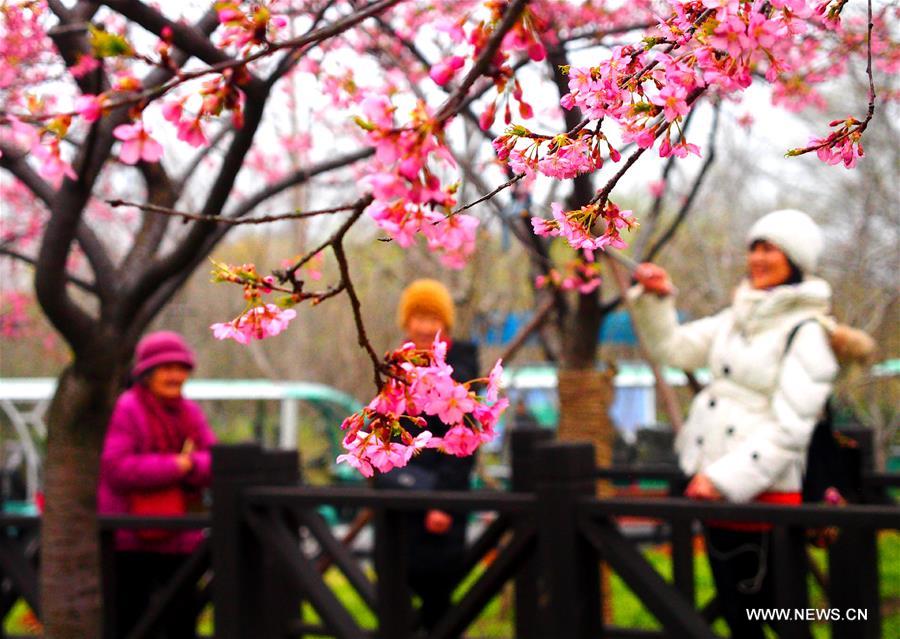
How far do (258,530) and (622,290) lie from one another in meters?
1.78

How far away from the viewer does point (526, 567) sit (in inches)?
166

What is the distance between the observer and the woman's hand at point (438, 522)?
368 centimetres

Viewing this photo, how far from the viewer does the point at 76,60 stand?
2781mm

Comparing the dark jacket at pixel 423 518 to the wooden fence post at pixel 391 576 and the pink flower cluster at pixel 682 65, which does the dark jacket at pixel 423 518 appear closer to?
the wooden fence post at pixel 391 576

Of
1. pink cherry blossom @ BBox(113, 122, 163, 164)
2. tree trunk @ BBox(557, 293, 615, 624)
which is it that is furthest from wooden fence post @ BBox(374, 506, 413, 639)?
pink cherry blossom @ BBox(113, 122, 163, 164)

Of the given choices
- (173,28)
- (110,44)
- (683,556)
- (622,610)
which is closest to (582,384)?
(683,556)

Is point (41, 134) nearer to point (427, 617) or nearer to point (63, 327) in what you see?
point (63, 327)

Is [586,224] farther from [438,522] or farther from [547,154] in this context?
[438,522]

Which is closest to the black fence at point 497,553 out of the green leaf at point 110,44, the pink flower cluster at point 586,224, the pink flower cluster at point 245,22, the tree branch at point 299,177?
the tree branch at point 299,177

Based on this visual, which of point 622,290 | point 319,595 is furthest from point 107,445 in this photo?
point 622,290

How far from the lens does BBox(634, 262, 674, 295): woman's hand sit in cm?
356

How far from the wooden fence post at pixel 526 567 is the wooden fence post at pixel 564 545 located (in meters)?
0.59

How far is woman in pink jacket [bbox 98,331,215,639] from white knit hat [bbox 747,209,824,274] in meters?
2.17

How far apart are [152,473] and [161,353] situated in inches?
19.0
